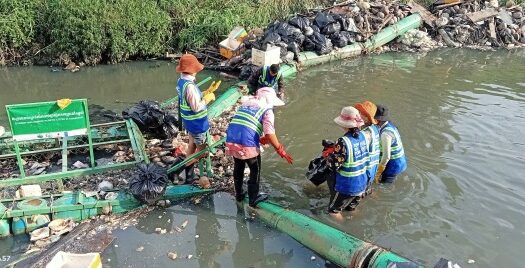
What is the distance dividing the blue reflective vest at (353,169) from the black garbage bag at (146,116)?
372cm

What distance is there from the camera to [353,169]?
17.6 ft

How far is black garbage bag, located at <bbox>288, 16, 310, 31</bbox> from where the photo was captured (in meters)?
13.1

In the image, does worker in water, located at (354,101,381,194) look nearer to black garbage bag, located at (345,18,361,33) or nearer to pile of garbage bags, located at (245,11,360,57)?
pile of garbage bags, located at (245,11,360,57)

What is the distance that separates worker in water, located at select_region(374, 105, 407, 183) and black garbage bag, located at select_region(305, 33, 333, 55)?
24.1 ft

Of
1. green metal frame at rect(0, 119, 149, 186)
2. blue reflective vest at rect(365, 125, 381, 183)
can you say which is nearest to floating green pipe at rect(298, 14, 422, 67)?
green metal frame at rect(0, 119, 149, 186)

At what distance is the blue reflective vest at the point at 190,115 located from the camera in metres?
6.09

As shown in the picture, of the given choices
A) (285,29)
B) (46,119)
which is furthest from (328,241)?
(285,29)

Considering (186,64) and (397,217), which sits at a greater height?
(186,64)

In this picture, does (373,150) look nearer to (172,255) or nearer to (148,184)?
(172,255)

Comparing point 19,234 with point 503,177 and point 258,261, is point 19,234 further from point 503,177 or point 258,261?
point 503,177

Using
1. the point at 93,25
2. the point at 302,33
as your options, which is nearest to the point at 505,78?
the point at 302,33

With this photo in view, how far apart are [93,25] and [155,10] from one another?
201cm

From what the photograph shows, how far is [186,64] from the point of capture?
236 inches

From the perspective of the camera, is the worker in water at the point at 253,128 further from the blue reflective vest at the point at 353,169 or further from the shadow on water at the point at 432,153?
the shadow on water at the point at 432,153
